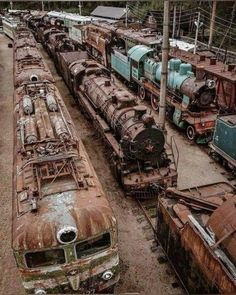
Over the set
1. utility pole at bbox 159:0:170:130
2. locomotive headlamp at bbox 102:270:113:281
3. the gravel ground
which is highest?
utility pole at bbox 159:0:170:130

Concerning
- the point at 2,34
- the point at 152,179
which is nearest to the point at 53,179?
the point at 152,179

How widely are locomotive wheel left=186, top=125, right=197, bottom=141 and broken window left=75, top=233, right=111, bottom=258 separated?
30.7ft

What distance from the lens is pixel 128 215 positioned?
10422 mm

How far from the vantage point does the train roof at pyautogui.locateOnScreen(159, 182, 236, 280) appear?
603cm

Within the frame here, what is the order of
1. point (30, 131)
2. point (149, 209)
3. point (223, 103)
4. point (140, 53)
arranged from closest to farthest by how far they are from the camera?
point (30, 131)
point (149, 209)
point (223, 103)
point (140, 53)

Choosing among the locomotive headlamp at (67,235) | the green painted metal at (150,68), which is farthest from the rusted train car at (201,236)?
the green painted metal at (150,68)

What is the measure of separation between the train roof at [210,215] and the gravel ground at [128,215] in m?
1.79

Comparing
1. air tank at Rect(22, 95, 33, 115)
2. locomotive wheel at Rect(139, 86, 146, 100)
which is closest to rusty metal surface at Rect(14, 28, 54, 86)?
air tank at Rect(22, 95, 33, 115)

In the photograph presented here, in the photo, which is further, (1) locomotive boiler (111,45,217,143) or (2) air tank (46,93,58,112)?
(1) locomotive boiler (111,45,217,143)

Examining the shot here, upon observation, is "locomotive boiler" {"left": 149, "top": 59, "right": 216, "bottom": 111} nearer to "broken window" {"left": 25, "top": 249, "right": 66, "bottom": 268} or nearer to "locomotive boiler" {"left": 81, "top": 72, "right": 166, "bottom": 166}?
"locomotive boiler" {"left": 81, "top": 72, "right": 166, "bottom": 166}

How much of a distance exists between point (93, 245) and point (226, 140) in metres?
7.89

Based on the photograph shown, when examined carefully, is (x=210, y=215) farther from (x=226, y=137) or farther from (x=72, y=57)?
(x=72, y=57)

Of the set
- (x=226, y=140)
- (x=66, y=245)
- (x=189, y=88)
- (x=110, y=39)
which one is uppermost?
(x=110, y=39)

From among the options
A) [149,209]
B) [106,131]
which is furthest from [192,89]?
[149,209]
